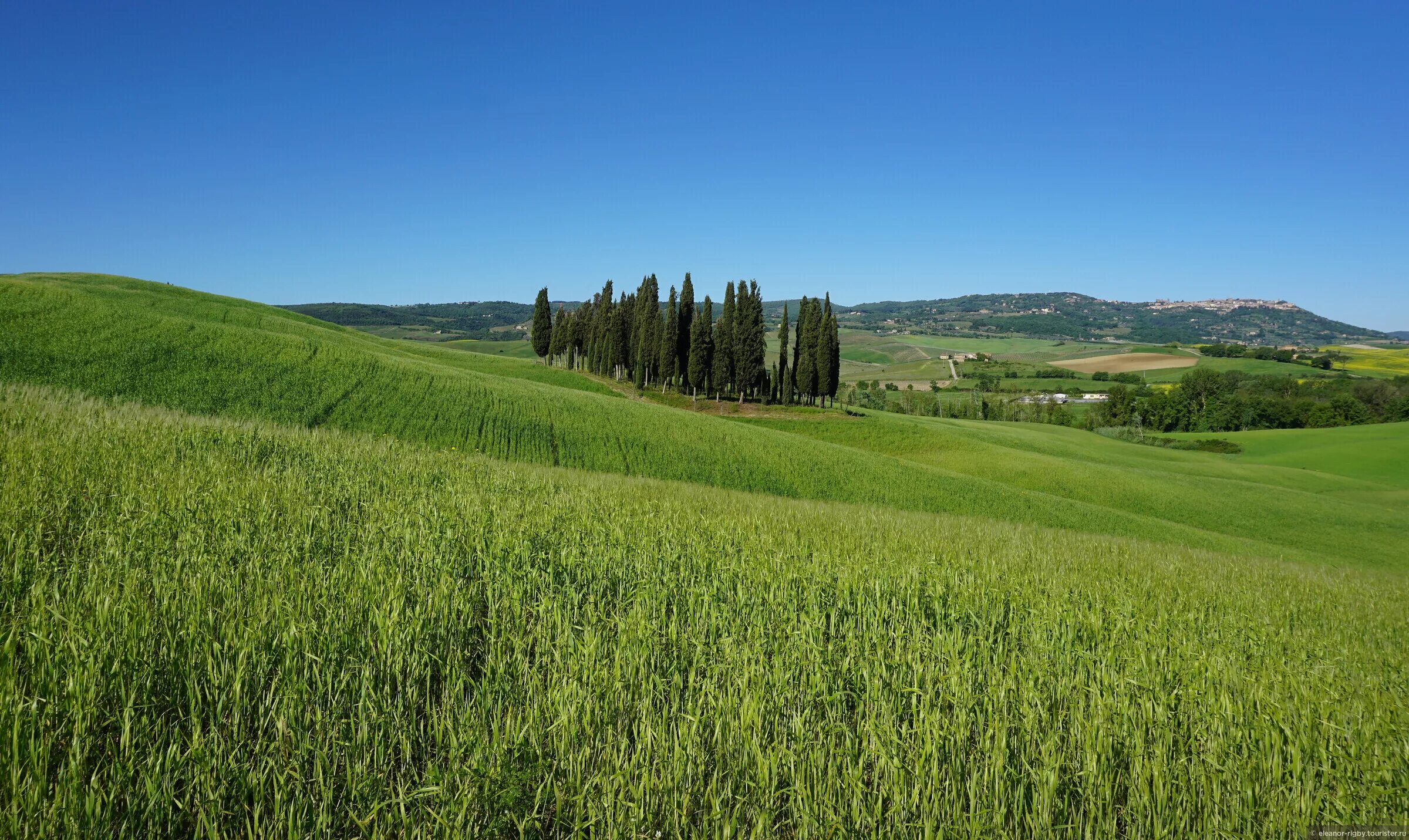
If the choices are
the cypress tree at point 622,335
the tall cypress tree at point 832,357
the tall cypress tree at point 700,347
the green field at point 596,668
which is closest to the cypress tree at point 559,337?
the cypress tree at point 622,335

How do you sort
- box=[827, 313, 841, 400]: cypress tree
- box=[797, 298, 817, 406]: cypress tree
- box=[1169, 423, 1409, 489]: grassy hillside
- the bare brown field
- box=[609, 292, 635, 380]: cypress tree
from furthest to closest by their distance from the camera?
the bare brown field
box=[609, 292, 635, 380]: cypress tree
box=[797, 298, 817, 406]: cypress tree
box=[827, 313, 841, 400]: cypress tree
box=[1169, 423, 1409, 489]: grassy hillside

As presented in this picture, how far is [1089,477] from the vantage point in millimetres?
35125

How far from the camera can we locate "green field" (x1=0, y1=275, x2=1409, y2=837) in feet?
7.19

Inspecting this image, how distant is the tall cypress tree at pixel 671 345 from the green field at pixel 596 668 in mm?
58211

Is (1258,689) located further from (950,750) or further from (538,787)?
(538,787)

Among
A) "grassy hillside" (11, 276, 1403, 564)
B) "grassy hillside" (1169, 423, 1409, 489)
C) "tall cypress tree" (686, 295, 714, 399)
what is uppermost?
"tall cypress tree" (686, 295, 714, 399)

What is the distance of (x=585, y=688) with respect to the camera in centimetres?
286

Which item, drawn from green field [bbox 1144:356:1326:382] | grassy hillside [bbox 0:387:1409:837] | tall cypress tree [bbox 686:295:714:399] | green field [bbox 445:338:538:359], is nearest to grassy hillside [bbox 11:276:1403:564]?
grassy hillside [bbox 0:387:1409:837]

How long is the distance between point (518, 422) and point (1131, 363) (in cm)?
17584

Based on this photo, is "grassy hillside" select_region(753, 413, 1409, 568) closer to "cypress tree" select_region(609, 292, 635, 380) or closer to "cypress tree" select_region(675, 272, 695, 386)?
"cypress tree" select_region(675, 272, 695, 386)

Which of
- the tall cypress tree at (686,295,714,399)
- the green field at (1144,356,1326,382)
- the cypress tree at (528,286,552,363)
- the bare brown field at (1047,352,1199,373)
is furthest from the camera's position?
the bare brown field at (1047,352,1199,373)

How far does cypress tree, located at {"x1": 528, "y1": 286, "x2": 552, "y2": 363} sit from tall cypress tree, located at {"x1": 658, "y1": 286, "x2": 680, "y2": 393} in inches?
1109

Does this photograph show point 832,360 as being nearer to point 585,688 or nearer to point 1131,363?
point 585,688

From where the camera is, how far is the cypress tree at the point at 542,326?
90.5m
